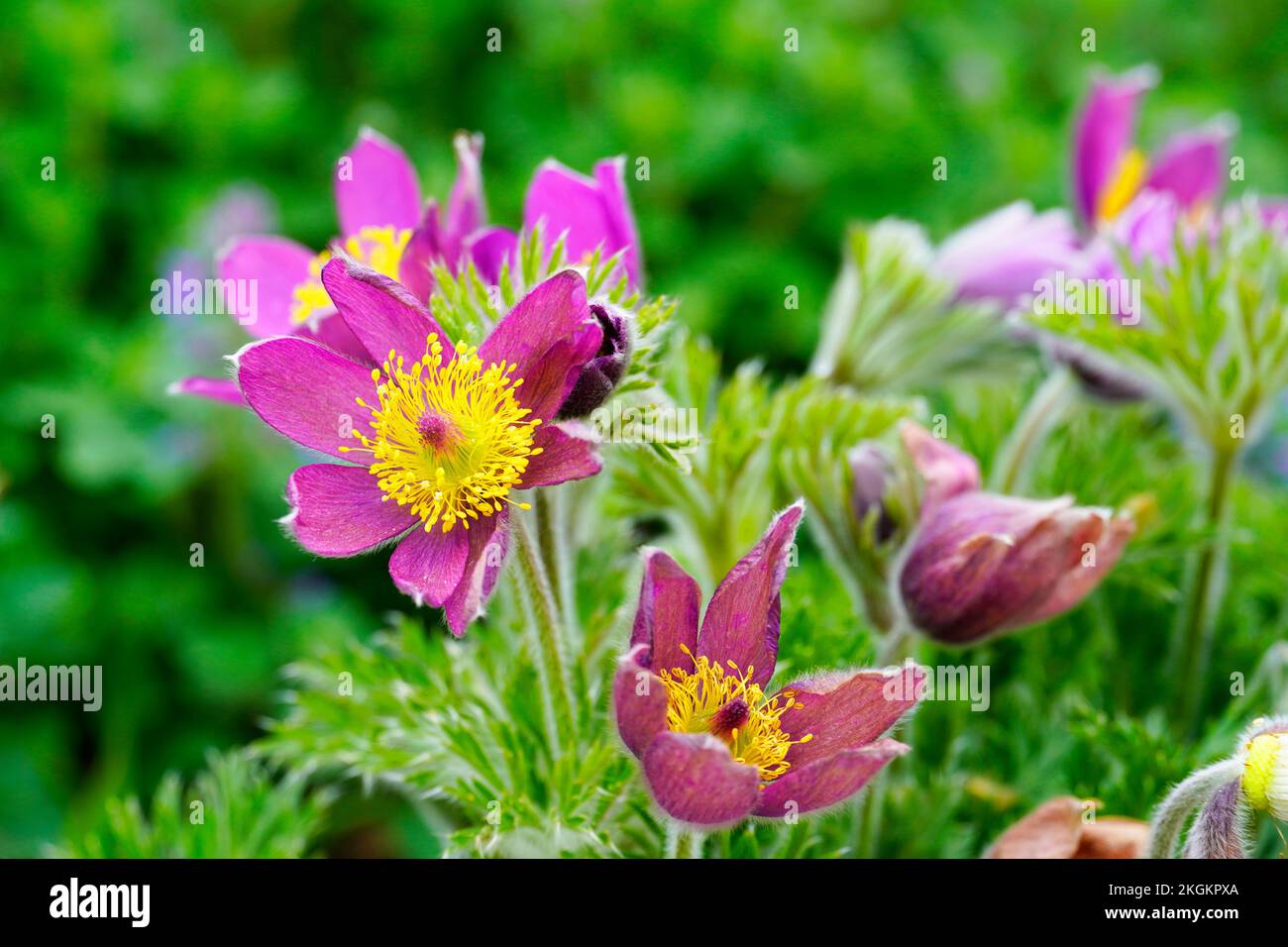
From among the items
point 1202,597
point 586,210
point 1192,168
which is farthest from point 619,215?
point 1192,168

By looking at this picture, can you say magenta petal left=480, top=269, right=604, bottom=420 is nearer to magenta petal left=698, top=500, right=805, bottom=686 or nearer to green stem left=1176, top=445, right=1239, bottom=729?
magenta petal left=698, top=500, right=805, bottom=686

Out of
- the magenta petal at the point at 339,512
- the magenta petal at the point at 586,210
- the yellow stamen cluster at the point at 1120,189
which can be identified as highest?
the yellow stamen cluster at the point at 1120,189

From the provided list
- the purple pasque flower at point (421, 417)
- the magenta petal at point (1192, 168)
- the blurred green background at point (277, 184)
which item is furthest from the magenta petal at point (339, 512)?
the blurred green background at point (277, 184)

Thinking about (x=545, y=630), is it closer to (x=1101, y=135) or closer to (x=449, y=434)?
(x=449, y=434)

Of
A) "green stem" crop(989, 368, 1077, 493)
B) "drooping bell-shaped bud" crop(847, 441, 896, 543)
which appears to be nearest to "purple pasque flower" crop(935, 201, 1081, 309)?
"green stem" crop(989, 368, 1077, 493)

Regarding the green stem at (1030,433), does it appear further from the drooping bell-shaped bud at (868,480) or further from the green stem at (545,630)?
the green stem at (545,630)
